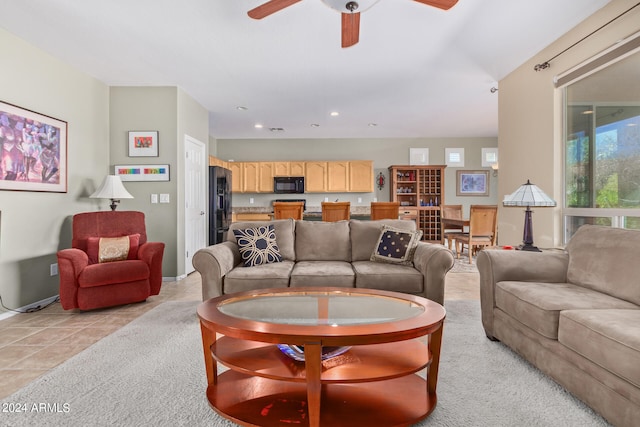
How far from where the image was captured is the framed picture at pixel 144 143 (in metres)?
4.64

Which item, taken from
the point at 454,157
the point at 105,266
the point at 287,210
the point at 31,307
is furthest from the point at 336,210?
the point at 454,157

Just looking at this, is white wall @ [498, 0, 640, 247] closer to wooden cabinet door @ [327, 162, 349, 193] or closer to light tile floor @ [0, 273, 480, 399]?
light tile floor @ [0, 273, 480, 399]

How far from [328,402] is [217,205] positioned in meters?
4.73

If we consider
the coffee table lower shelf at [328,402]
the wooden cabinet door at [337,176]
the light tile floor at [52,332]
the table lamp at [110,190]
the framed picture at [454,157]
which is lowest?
the light tile floor at [52,332]

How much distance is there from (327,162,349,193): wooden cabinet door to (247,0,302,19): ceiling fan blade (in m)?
5.54

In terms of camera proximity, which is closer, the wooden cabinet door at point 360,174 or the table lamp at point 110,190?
the table lamp at point 110,190

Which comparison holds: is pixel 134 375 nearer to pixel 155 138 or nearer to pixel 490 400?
pixel 490 400

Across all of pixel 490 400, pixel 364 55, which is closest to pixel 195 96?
pixel 364 55

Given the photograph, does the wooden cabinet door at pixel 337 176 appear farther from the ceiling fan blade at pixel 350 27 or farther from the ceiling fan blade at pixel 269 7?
the ceiling fan blade at pixel 269 7

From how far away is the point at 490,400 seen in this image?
1721 mm

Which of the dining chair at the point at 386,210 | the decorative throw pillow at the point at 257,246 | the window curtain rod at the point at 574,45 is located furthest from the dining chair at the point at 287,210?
the window curtain rod at the point at 574,45

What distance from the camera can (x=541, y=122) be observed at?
3.75m

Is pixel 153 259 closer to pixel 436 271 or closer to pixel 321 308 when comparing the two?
pixel 321 308

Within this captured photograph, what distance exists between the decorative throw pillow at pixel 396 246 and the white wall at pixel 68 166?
334 cm
